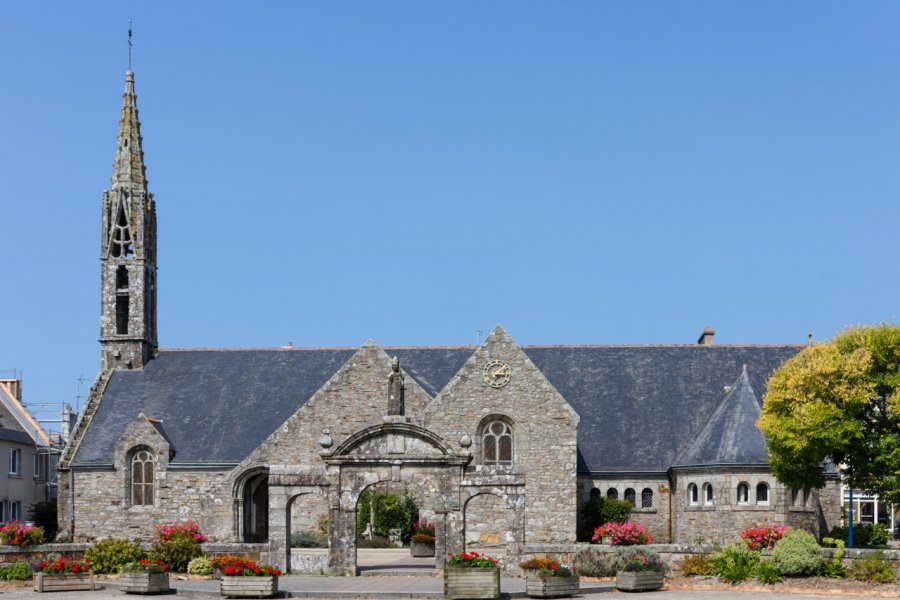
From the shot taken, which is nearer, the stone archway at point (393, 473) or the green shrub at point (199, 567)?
the stone archway at point (393, 473)

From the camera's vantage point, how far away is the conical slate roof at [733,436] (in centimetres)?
4428

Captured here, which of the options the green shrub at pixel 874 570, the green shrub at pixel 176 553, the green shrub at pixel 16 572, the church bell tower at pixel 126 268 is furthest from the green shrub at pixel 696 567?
the church bell tower at pixel 126 268

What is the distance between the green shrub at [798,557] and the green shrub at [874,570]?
957 mm

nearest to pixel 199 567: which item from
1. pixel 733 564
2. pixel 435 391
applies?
pixel 733 564

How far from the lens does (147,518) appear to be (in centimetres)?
5050

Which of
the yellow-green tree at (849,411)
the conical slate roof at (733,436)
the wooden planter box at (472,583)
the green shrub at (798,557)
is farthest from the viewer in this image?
the conical slate roof at (733,436)

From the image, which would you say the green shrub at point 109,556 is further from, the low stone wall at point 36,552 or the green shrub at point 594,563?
the green shrub at point 594,563

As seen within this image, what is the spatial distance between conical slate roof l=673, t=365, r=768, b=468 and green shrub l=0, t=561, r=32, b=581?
2324 cm

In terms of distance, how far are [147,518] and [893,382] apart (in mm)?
29111

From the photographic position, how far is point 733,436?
45.3m

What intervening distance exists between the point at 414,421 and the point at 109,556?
36.6 ft

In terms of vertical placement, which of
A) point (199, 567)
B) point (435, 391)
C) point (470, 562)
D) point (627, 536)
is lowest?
point (199, 567)

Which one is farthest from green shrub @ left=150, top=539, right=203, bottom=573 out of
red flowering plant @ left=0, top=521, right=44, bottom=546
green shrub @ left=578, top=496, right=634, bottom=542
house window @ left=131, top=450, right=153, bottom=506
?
green shrub @ left=578, top=496, right=634, bottom=542

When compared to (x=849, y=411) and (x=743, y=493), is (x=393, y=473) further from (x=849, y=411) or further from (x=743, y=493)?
(x=743, y=493)
